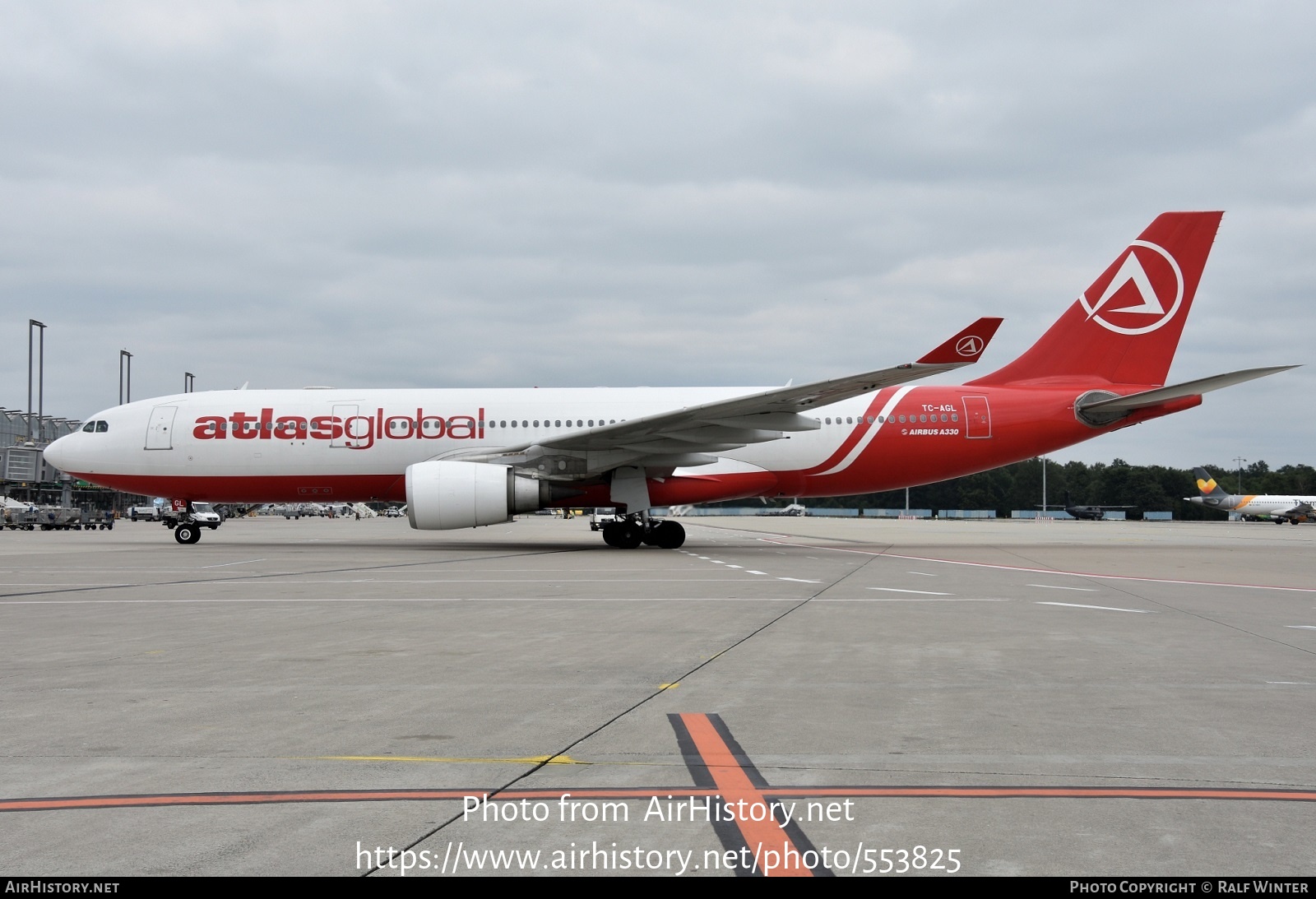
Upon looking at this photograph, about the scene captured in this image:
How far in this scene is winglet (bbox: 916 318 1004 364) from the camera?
1652 centimetres

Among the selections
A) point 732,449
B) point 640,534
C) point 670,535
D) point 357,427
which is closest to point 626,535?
point 640,534

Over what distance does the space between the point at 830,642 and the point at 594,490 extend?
13926 millimetres

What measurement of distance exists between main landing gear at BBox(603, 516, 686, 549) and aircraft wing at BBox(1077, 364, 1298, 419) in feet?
31.1

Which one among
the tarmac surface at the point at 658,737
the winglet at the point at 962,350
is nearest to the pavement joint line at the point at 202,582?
the tarmac surface at the point at 658,737

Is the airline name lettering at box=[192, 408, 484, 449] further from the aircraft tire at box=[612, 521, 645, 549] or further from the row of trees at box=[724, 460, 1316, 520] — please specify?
the row of trees at box=[724, 460, 1316, 520]

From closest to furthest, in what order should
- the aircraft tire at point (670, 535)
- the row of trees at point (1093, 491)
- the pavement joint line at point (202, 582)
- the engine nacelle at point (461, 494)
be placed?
the pavement joint line at point (202, 582) < the engine nacelle at point (461, 494) < the aircraft tire at point (670, 535) < the row of trees at point (1093, 491)

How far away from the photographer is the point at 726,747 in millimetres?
→ 4051

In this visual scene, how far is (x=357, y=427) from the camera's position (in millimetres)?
21734

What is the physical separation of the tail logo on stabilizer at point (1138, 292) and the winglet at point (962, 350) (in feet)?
23.0

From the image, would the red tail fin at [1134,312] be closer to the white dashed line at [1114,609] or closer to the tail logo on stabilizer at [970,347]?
the tail logo on stabilizer at [970,347]

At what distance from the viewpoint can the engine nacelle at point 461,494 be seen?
1902 centimetres

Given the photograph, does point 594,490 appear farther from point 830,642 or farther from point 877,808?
point 877,808

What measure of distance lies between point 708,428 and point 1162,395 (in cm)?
994
